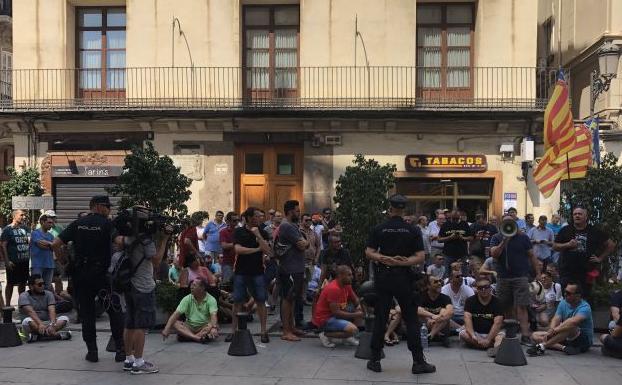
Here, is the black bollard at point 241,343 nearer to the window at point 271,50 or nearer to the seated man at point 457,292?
the seated man at point 457,292

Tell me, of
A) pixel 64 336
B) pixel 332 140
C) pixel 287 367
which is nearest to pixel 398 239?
pixel 287 367

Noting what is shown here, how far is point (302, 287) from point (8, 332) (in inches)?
151

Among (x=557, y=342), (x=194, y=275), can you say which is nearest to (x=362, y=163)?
(x=194, y=275)

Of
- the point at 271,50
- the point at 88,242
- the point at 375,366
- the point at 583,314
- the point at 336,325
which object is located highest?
the point at 271,50

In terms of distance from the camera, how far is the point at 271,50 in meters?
17.7

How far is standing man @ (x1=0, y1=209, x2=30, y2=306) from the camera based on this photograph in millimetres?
10445

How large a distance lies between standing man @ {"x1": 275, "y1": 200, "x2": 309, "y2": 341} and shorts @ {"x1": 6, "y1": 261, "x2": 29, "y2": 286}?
4.85m

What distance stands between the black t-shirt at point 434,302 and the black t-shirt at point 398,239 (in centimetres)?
197

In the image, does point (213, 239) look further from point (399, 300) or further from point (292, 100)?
point (399, 300)

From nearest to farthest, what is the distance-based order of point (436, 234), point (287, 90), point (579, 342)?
1. point (579, 342)
2. point (436, 234)
3. point (287, 90)

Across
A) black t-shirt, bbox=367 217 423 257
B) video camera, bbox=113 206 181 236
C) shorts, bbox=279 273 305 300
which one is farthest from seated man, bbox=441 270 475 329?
video camera, bbox=113 206 181 236

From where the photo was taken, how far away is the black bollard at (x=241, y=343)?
777 cm

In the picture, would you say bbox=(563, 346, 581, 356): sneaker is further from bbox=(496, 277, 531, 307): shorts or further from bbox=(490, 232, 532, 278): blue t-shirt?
bbox=(490, 232, 532, 278): blue t-shirt

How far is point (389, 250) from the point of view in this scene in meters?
6.79
